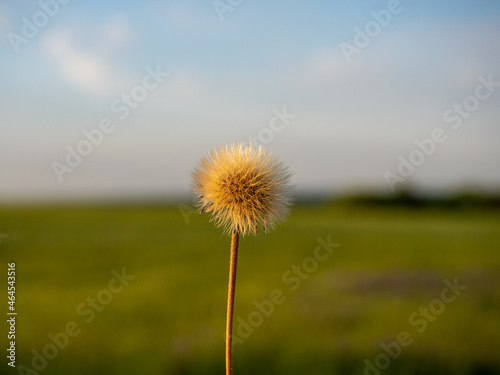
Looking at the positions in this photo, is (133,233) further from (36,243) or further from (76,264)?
(76,264)

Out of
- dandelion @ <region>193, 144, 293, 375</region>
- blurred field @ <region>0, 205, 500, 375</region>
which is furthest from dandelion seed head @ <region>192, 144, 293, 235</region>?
blurred field @ <region>0, 205, 500, 375</region>

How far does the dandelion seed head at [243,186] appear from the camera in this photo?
220 cm

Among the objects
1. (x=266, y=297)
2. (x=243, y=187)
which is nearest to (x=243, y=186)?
(x=243, y=187)

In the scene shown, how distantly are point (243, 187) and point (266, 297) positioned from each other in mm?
13025

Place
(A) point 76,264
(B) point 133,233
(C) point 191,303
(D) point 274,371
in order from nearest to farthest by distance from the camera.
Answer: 1. (D) point 274,371
2. (C) point 191,303
3. (A) point 76,264
4. (B) point 133,233

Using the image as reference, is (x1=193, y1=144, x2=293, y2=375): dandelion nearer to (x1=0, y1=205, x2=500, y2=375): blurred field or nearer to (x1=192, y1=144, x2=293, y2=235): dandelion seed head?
(x1=192, y1=144, x2=293, y2=235): dandelion seed head

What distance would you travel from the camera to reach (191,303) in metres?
14.2

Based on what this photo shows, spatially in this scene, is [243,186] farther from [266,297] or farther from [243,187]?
[266,297]

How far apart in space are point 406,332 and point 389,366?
1.64 metres

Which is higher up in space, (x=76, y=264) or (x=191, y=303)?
(x=76, y=264)

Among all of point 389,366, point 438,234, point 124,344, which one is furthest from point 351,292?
point 438,234

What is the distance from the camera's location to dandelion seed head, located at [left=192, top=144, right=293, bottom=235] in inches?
86.5

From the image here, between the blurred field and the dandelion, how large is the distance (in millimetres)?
7857

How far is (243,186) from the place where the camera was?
2.23m
